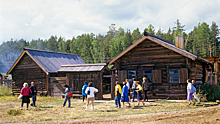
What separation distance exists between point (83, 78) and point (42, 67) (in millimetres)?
5052

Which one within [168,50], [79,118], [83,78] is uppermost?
[168,50]

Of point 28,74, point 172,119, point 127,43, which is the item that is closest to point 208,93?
point 172,119

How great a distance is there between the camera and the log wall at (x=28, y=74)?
23.9m

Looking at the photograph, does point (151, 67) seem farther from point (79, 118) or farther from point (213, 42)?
point (213, 42)

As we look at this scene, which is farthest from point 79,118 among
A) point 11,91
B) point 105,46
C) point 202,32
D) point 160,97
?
point 105,46

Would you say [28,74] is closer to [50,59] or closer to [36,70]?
[36,70]

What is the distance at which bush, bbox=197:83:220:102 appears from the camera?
1621cm

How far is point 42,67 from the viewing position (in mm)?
23203

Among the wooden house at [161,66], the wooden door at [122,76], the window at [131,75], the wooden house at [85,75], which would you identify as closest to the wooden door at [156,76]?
the wooden house at [161,66]

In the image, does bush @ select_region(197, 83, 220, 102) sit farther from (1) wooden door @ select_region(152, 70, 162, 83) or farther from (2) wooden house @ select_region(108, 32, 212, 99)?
(1) wooden door @ select_region(152, 70, 162, 83)

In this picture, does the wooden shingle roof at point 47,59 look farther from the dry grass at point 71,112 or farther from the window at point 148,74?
the window at point 148,74

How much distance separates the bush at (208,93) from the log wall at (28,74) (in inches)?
592

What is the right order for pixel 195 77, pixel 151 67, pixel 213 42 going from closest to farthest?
pixel 195 77
pixel 151 67
pixel 213 42

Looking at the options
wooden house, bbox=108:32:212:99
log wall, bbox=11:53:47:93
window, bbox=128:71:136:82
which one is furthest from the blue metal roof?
window, bbox=128:71:136:82
